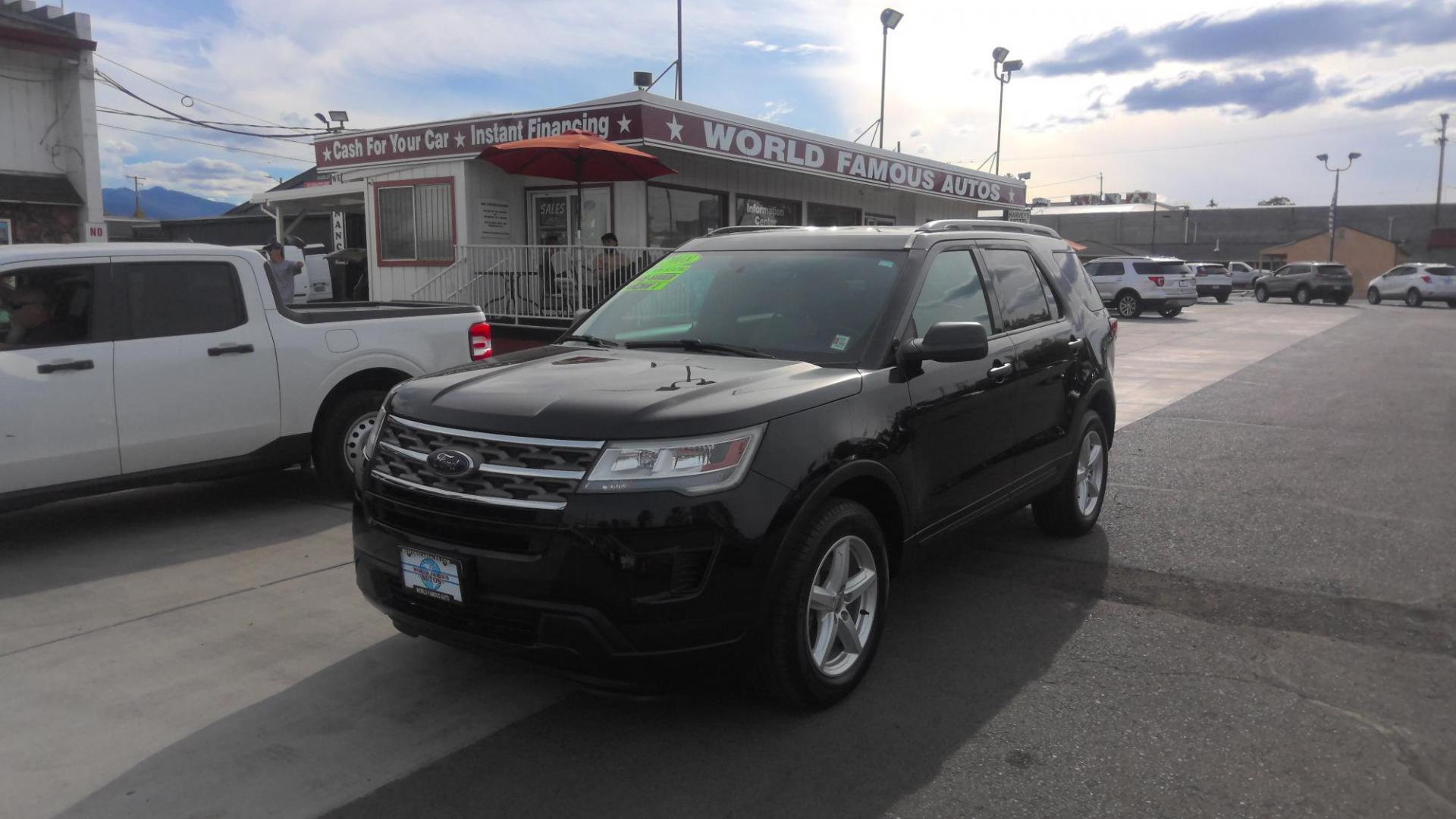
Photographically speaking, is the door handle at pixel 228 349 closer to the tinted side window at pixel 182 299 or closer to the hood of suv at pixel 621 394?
the tinted side window at pixel 182 299

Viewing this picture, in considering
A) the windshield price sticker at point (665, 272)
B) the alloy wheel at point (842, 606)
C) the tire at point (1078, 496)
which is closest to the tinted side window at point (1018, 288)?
the tire at point (1078, 496)

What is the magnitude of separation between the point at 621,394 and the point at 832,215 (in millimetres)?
18197

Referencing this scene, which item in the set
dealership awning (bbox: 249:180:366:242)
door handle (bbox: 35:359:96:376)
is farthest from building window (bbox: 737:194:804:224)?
door handle (bbox: 35:359:96:376)

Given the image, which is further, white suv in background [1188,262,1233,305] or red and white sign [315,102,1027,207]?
white suv in background [1188,262,1233,305]

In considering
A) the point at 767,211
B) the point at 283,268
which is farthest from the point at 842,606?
the point at 767,211

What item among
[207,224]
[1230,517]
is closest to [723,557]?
[1230,517]

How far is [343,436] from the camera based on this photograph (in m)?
6.65

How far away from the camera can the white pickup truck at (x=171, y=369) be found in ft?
17.6

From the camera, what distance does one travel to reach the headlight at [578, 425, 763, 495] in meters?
3.17

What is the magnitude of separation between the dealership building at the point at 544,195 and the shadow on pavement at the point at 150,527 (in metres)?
7.17

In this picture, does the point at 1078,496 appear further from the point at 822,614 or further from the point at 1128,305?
the point at 1128,305

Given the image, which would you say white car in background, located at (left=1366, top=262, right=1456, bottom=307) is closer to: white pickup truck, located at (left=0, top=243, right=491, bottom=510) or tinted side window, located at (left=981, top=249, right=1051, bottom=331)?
tinted side window, located at (left=981, top=249, right=1051, bottom=331)

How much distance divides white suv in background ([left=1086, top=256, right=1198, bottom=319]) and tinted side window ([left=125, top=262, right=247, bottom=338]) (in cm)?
2755

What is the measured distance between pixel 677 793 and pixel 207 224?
3547cm
